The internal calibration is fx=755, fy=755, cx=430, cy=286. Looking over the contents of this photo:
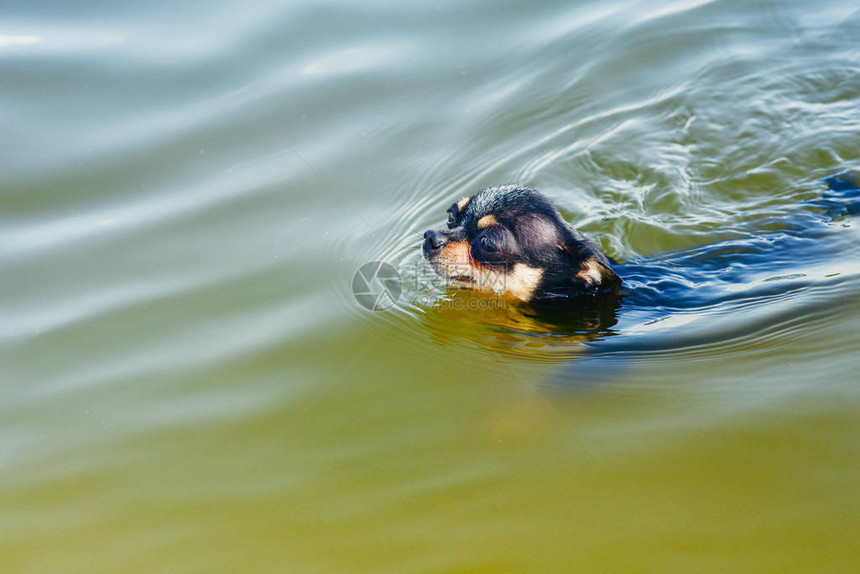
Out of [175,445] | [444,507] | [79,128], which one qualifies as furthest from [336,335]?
[79,128]

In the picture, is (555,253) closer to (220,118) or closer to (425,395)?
(425,395)

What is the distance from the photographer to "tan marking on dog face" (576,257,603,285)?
4641 millimetres

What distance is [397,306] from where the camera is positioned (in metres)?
4.54

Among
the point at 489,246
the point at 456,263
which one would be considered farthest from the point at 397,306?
the point at 489,246

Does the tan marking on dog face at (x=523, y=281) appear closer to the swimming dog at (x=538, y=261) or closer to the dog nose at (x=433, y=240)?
the swimming dog at (x=538, y=261)

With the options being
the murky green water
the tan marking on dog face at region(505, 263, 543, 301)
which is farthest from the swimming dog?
the murky green water

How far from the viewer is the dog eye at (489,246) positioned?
182 inches

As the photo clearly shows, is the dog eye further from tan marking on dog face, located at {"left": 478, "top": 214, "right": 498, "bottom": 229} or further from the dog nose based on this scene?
the dog nose

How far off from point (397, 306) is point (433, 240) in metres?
0.48

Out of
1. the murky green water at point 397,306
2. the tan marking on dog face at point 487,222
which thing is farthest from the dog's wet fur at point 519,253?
the murky green water at point 397,306

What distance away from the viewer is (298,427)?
11.2 feet

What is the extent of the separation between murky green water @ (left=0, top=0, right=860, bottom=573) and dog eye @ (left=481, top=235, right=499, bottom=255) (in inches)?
17.0

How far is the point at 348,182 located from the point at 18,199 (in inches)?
88.4

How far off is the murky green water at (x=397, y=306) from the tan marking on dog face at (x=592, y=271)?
1.45 feet
